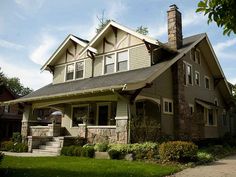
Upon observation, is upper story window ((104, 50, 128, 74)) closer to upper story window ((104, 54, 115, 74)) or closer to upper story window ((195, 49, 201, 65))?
upper story window ((104, 54, 115, 74))

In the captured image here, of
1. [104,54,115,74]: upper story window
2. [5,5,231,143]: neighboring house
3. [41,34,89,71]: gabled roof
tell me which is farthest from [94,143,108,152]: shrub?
[41,34,89,71]: gabled roof

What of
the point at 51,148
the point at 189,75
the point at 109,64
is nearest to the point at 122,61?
the point at 109,64

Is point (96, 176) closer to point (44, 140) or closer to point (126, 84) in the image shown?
point (126, 84)

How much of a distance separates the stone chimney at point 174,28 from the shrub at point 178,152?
8377 millimetres

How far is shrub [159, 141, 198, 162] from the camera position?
10453mm

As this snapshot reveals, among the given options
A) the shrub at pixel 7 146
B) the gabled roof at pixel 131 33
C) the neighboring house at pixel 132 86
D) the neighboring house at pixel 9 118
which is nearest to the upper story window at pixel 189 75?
the neighboring house at pixel 132 86

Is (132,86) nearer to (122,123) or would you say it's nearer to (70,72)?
(122,123)

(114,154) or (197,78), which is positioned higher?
(197,78)

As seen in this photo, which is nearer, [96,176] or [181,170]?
[96,176]

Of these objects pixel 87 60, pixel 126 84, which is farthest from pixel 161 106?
pixel 87 60

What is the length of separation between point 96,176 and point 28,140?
9.16 m

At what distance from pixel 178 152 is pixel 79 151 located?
494 centimetres

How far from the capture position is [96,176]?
299 inches

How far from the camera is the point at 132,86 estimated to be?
476 inches
